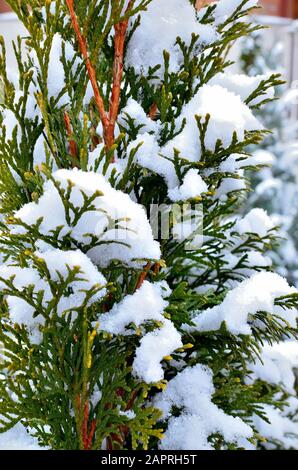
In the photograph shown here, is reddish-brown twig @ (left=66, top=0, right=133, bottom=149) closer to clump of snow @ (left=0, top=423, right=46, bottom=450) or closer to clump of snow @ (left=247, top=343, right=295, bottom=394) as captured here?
clump of snow @ (left=0, top=423, right=46, bottom=450)

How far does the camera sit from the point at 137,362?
5.14ft

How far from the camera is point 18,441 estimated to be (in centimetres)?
207

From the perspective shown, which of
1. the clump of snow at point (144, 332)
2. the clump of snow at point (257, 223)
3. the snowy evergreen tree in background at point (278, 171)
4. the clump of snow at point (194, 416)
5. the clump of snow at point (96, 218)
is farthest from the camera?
the snowy evergreen tree in background at point (278, 171)

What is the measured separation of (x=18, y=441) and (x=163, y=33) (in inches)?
62.2

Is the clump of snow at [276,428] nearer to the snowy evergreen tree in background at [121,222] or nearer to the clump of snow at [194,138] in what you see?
the snowy evergreen tree in background at [121,222]

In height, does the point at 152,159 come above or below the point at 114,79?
below

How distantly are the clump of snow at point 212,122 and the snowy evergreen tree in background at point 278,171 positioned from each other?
4291 millimetres

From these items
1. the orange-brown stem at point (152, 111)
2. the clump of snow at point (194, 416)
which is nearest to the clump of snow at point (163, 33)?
the orange-brown stem at point (152, 111)

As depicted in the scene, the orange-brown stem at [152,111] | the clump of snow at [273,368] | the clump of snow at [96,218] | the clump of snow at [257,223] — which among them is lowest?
the clump of snow at [273,368]

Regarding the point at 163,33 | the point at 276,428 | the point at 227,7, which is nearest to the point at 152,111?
the point at 163,33

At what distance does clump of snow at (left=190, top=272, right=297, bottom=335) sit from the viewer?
1.70 meters

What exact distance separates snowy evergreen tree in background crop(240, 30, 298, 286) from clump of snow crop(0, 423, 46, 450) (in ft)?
13.3

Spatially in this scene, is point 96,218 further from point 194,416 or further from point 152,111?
point 194,416

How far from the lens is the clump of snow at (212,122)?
158cm
